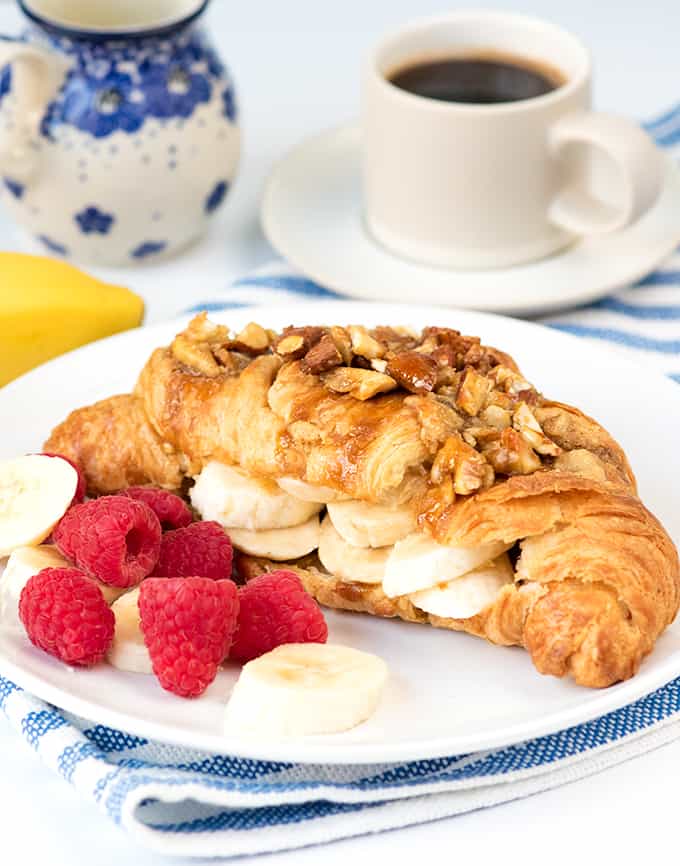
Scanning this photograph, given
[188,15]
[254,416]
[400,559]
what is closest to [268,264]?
[188,15]

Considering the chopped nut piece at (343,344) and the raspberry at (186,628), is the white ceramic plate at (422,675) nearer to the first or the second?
the raspberry at (186,628)

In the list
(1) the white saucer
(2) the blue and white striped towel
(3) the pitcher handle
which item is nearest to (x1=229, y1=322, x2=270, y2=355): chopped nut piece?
(2) the blue and white striped towel

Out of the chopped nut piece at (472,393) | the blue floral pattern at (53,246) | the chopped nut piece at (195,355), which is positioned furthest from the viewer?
the blue floral pattern at (53,246)

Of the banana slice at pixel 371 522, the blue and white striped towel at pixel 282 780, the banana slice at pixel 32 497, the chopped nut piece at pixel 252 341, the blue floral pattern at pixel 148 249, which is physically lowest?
the blue floral pattern at pixel 148 249

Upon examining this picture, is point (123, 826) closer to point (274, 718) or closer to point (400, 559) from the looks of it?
point (274, 718)

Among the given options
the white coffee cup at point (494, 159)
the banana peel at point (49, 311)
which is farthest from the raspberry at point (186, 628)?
the white coffee cup at point (494, 159)
